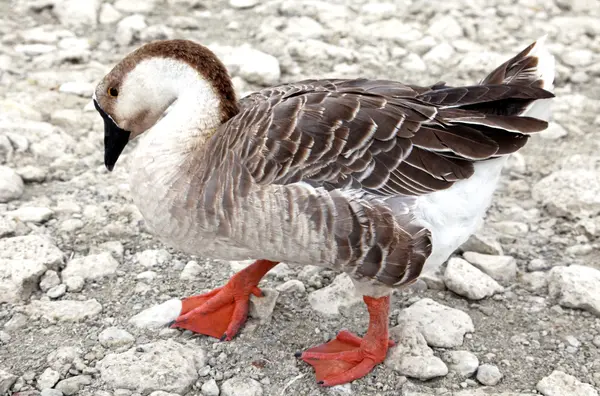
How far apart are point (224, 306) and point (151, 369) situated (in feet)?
2.22

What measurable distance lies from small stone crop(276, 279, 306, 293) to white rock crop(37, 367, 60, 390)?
1364 millimetres

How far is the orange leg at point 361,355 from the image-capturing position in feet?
12.2

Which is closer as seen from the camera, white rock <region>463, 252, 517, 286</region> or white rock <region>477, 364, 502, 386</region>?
white rock <region>477, 364, 502, 386</region>

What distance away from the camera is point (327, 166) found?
3498 mm

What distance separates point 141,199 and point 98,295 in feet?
2.56

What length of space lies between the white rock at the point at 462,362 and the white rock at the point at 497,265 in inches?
29.9

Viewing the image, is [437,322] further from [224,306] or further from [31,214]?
[31,214]

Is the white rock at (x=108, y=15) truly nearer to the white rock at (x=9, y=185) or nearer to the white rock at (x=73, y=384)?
the white rock at (x=9, y=185)

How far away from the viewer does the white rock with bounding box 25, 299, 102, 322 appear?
13.0 feet

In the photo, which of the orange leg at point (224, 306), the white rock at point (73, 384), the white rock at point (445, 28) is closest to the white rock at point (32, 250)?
the orange leg at point (224, 306)

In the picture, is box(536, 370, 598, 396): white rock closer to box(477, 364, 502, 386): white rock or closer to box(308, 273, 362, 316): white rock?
box(477, 364, 502, 386): white rock

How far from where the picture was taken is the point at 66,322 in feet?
13.0

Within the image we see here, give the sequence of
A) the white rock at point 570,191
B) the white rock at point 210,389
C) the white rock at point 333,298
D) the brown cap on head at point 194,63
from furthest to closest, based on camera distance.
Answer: the white rock at point 570,191, the white rock at point 333,298, the brown cap on head at point 194,63, the white rock at point 210,389

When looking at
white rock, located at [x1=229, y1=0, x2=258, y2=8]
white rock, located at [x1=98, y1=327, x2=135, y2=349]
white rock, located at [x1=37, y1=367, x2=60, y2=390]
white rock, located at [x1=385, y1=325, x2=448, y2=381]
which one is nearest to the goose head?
white rock, located at [x1=98, y1=327, x2=135, y2=349]
